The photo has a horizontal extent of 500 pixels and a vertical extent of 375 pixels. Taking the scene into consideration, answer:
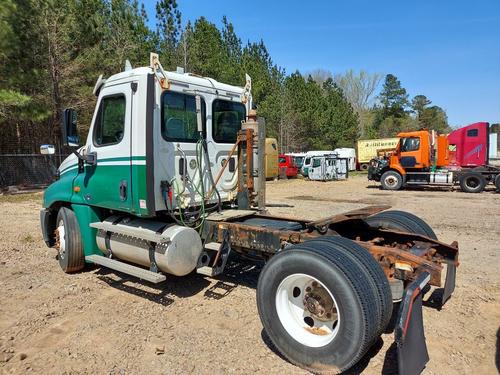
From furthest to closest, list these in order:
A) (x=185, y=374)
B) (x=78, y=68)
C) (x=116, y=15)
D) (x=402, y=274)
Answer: (x=116, y=15), (x=78, y=68), (x=402, y=274), (x=185, y=374)

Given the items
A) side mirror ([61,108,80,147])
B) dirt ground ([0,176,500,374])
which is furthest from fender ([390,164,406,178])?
side mirror ([61,108,80,147])

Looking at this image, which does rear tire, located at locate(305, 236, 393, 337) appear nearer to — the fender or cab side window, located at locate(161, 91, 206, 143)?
cab side window, located at locate(161, 91, 206, 143)

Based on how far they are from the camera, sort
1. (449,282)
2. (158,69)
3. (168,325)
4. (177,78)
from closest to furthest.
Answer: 1. (449,282)
2. (168,325)
3. (158,69)
4. (177,78)

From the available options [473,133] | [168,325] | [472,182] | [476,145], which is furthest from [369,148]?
[168,325]

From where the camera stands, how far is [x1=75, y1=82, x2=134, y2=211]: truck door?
5238 millimetres

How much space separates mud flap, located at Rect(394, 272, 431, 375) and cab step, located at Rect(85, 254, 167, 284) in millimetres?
2788

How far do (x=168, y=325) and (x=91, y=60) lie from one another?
20.9 metres

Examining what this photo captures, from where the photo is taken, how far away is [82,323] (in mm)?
4523

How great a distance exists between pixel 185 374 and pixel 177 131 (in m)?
3.02

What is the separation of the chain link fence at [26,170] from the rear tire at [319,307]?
19.2 metres

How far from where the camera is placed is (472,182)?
19.8 metres

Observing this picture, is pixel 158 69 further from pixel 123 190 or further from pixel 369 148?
pixel 369 148

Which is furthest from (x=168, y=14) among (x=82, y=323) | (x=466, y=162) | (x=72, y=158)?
(x=82, y=323)

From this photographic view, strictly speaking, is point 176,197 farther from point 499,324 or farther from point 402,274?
point 499,324
